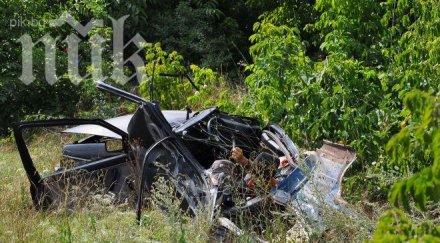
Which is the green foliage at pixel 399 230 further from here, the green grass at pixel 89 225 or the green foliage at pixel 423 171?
the green grass at pixel 89 225

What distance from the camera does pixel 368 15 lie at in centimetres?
780

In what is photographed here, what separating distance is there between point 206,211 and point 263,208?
467 mm

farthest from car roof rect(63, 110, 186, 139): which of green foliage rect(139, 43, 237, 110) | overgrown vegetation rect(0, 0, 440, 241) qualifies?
green foliage rect(139, 43, 237, 110)

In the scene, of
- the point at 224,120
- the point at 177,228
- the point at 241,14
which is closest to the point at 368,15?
the point at 224,120

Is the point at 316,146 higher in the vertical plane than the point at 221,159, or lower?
lower

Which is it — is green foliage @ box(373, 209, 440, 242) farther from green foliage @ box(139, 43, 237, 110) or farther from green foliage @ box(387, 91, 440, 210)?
green foliage @ box(139, 43, 237, 110)

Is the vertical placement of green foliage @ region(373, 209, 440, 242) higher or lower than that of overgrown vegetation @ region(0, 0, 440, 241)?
higher

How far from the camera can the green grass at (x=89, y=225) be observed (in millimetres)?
4786

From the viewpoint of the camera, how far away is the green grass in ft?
15.7

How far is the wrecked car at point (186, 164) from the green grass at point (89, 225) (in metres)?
0.12

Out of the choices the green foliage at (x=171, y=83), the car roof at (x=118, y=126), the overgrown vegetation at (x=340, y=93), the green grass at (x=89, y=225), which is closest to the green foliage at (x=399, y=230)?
the overgrown vegetation at (x=340, y=93)

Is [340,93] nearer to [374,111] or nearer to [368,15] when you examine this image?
[374,111]

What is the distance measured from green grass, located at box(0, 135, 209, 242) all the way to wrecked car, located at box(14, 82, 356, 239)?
12 centimetres

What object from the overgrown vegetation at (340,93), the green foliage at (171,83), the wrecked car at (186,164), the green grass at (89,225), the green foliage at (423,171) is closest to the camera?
the green foliage at (423,171)
